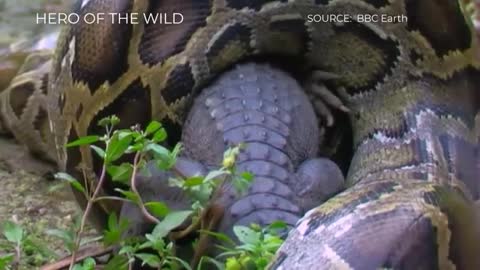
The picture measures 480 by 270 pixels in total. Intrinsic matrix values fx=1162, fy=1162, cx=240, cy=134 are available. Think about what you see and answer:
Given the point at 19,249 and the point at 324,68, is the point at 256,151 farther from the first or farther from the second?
the point at 19,249

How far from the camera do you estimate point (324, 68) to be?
3.93m

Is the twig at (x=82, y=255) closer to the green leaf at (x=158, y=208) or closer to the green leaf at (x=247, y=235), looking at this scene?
the green leaf at (x=158, y=208)

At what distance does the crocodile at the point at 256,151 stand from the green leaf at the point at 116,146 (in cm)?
33

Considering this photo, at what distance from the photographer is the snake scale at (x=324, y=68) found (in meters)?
3.62

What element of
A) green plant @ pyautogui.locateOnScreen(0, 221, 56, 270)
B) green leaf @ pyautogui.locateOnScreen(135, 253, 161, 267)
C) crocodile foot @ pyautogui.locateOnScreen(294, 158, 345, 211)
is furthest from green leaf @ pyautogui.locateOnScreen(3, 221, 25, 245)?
crocodile foot @ pyautogui.locateOnScreen(294, 158, 345, 211)

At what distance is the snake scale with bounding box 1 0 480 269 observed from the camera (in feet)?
11.9

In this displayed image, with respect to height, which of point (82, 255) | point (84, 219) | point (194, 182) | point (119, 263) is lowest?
point (82, 255)

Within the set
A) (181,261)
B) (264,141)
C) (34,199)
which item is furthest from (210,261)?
(34,199)

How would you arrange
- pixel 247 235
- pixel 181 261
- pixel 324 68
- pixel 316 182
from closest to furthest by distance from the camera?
pixel 247 235
pixel 181 261
pixel 316 182
pixel 324 68

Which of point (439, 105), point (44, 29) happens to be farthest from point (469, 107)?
point (44, 29)

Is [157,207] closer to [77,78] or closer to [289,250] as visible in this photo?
[289,250]

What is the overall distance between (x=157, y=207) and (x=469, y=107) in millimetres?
1300

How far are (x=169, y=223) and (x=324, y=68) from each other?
1211 mm

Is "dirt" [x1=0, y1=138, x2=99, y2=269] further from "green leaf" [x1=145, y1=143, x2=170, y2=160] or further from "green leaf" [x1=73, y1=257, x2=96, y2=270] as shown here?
"green leaf" [x1=145, y1=143, x2=170, y2=160]
